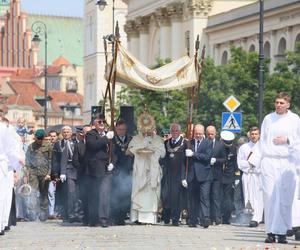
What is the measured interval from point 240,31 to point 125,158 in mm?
50892

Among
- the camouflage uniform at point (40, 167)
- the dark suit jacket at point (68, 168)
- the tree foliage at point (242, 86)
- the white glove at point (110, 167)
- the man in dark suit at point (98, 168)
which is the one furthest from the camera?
the tree foliage at point (242, 86)

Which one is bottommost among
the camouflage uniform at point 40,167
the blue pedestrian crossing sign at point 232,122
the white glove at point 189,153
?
the camouflage uniform at point 40,167

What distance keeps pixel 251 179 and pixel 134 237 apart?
7665 millimetres

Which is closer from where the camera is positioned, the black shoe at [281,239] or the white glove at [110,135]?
the black shoe at [281,239]

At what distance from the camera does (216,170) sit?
93.7 ft

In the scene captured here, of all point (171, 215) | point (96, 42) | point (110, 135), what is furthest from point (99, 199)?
point (96, 42)

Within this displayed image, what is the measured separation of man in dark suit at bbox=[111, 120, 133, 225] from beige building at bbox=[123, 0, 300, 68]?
39.0m

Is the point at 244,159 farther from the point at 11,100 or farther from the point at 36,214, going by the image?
the point at 11,100

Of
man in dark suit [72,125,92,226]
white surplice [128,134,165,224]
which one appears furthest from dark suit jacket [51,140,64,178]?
white surplice [128,134,165,224]

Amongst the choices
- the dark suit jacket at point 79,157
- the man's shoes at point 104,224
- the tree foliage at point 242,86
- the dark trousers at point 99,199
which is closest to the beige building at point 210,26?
the tree foliage at point 242,86

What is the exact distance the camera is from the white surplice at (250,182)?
2967 cm

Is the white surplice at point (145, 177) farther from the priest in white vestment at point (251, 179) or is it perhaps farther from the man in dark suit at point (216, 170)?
the priest in white vestment at point (251, 179)

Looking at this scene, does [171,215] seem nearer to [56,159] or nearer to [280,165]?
[56,159]

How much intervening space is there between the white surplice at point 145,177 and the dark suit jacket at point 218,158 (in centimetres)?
105
